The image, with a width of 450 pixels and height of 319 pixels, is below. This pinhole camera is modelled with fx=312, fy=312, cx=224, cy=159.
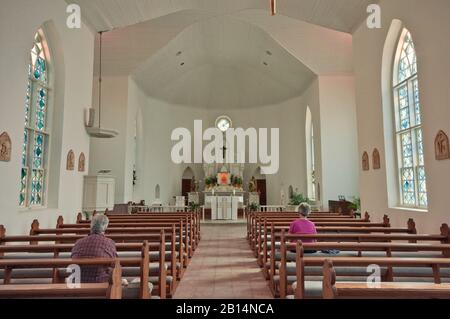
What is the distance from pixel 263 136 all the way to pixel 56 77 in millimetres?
12431

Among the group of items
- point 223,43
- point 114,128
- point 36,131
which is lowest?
point 36,131

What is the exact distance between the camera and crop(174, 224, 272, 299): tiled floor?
14.1ft

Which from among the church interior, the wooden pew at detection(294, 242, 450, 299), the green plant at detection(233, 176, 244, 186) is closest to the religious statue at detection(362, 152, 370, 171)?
the church interior

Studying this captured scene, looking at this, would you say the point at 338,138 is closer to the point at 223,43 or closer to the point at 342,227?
the point at 223,43

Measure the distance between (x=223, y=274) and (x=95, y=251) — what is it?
9.58ft

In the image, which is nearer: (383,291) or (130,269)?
(383,291)

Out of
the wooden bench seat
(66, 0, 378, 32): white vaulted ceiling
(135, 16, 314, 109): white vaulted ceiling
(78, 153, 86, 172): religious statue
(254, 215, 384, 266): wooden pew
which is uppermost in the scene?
(135, 16, 314, 109): white vaulted ceiling

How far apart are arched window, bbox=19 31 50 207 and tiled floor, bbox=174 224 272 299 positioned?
3446 mm

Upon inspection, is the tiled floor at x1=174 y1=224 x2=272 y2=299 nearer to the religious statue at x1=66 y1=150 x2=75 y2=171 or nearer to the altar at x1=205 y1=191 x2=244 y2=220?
the religious statue at x1=66 y1=150 x2=75 y2=171

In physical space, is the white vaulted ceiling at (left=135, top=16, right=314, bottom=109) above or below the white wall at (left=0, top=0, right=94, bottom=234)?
above

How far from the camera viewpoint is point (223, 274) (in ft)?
17.3

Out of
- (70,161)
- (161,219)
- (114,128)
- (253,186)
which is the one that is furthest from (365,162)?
(253,186)

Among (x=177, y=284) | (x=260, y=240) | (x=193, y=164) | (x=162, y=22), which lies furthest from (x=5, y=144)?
(x=193, y=164)

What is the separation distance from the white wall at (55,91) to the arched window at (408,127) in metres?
6.98
